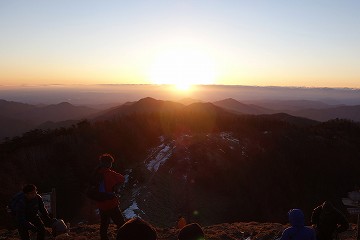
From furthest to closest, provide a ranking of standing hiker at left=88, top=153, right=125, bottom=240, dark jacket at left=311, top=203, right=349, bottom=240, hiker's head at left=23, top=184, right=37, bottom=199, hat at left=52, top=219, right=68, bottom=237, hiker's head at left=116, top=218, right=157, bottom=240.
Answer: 1. hat at left=52, top=219, right=68, bottom=237
2. standing hiker at left=88, top=153, right=125, bottom=240
3. hiker's head at left=23, top=184, right=37, bottom=199
4. dark jacket at left=311, top=203, right=349, bottom=240
5. hiker's head at left=116, top=218, right=157, bottom=240

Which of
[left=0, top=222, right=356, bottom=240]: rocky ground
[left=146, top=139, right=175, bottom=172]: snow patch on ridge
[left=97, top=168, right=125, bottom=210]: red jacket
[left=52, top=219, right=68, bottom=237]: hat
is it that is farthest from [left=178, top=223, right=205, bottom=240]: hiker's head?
[left=146, top=139, right=175, bottom=172]: snow patch on ridge

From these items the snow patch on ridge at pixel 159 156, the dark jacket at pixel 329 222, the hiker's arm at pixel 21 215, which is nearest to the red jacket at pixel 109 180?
the hiker's arm at pixel 21 215

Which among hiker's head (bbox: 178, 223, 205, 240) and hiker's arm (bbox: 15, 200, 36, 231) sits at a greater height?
hiker's head (bbox: 178, 223, 205, 240)

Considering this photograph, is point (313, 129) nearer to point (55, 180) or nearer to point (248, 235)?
point (55, 180)

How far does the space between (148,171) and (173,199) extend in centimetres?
370

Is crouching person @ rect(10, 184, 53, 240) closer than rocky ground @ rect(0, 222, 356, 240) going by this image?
Yes

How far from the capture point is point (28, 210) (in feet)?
24.4

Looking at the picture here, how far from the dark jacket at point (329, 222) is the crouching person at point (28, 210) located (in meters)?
5.62

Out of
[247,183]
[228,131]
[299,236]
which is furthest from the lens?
[228,131]

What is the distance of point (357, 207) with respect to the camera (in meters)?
8.66

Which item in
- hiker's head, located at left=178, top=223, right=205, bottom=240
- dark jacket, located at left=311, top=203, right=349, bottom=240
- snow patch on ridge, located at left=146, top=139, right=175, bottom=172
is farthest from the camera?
snow patch on ridge, located at left=146, top=139, right=175, bottom=172

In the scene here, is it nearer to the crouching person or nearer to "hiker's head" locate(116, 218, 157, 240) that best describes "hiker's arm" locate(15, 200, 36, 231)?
the crouching person

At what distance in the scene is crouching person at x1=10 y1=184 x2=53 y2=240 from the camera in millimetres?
7332

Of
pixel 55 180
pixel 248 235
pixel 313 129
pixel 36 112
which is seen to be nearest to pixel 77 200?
pixel 55 180
